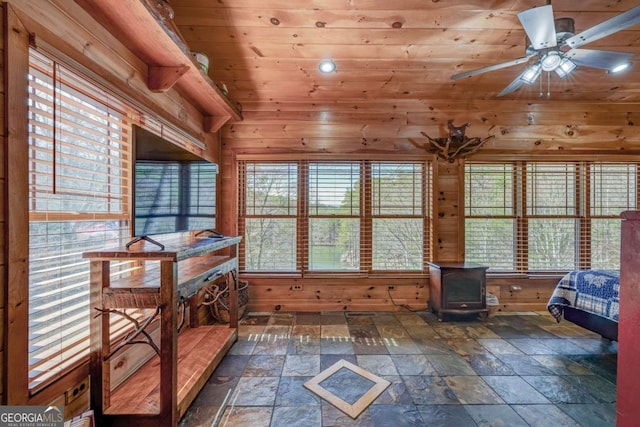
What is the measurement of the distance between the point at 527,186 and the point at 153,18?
4471mm

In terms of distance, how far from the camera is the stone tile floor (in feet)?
5.90

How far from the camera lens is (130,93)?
1.98m

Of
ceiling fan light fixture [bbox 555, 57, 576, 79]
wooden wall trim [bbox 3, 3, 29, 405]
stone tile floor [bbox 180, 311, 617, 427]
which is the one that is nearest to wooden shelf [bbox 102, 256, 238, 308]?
wooden wall trim [bbox 3, 3, 29, 405]

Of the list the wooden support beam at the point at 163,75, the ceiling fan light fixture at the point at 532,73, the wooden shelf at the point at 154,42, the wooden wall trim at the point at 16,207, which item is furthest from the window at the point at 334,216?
the wooden wall trim at the point at 16,207

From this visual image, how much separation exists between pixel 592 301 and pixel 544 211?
155cm

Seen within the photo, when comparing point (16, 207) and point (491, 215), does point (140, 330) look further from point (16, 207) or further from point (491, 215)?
point (491, 215)

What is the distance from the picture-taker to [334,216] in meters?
3.78

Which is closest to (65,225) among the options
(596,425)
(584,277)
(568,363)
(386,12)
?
(386,12)

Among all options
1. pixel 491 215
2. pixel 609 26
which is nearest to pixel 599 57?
pixel 609 26

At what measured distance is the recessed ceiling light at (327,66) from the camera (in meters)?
3.08

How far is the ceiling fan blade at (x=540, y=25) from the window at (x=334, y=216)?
1.86 m

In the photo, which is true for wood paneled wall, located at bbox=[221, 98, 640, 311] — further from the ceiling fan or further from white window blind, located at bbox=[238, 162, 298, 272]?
the ceiling fan

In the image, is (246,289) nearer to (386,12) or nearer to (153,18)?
(153,18)

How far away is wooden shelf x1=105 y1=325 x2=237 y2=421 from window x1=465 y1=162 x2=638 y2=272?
3.28m
